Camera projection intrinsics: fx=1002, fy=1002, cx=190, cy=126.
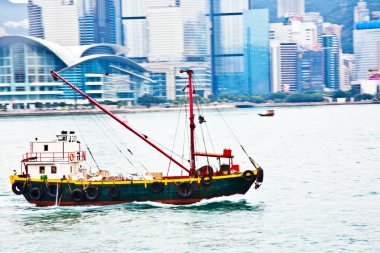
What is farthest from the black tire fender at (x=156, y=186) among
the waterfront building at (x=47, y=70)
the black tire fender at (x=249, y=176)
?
the waterfront building at (x=47, y=70)

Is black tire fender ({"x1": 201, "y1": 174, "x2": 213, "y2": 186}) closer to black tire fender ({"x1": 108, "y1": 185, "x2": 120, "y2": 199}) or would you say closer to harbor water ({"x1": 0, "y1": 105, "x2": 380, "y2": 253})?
harbor water ({"x1": 0, "y1": 105, "x2": 380, "y2": 253})

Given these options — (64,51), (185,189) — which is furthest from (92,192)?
(64,51)

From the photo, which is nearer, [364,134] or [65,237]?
[65,237]

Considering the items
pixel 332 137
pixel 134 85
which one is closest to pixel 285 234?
pixel 332 137

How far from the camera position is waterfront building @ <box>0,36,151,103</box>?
544 feet

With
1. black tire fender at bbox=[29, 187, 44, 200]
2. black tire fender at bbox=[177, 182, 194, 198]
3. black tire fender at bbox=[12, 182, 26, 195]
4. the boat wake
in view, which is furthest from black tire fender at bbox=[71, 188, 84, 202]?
black tire fender at bbox=[177, 182, 194, 198]

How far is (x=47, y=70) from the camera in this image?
166750 millimetres

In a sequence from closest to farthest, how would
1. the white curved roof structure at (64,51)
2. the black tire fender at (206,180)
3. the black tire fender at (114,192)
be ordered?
the black tire fender at (206,180) → the black tire fender at (114,192) → the white curved roof structure at (64,51)

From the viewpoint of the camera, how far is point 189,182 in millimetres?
33094

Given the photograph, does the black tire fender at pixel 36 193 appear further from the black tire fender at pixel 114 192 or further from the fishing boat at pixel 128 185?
the black tire fender at pixel 114 192

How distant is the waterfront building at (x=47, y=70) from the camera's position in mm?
165875

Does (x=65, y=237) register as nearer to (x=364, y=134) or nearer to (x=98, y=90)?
(x=364, y=134)

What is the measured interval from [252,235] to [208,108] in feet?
544

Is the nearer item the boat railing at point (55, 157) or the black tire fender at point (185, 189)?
the black tire fender at point (185, 189)
